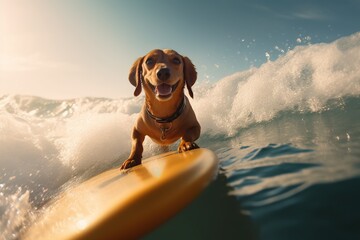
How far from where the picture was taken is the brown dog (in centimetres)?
339

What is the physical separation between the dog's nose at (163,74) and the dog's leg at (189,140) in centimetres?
72

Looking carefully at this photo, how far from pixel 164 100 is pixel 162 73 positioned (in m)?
0.32

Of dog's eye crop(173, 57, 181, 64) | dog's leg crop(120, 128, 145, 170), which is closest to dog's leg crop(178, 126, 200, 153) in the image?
dog's leg crop(120, 128, 145, 170)

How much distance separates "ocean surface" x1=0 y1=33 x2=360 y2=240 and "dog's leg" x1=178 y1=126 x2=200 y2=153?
1.24ft

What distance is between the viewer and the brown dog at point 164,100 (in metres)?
3.39

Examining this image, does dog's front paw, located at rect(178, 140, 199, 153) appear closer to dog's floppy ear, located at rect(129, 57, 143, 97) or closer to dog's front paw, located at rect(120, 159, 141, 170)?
dog's front paw, located at rect(120, 159, 141, 170)

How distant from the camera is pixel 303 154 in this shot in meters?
2.42

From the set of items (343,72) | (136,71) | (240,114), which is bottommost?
(240,114)

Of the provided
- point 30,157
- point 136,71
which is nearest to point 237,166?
point 136,71

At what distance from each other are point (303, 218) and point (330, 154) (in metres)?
1.13

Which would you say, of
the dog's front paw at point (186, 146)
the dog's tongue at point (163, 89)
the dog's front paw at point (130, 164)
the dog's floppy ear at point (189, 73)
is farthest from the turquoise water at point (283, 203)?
the dog's floppy ear at point (189, 73)

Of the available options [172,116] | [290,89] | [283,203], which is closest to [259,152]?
[172,116]

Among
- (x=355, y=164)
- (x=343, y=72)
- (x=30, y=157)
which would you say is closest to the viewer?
(x=355, y=164)

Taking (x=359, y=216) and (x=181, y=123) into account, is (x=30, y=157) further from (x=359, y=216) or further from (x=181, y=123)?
(x=359, y=216)
